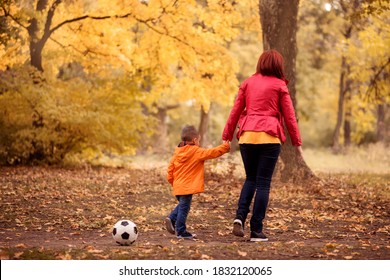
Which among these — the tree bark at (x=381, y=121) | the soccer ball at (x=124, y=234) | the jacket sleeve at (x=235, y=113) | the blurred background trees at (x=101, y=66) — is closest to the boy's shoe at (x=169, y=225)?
the soccer ball at (x=124, y=234)

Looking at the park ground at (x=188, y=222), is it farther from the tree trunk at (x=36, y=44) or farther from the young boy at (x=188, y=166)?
the tree trunk at (x=36, y=44)

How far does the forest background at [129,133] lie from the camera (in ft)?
26.7

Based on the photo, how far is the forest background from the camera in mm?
8141

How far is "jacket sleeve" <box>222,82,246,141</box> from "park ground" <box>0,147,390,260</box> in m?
1.32

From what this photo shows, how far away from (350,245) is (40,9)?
13602mm

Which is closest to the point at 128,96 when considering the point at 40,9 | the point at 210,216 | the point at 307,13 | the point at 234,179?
the point at 40,9

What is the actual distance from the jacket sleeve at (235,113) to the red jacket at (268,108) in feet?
0.28

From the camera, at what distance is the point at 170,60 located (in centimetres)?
1953

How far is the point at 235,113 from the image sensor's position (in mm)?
7004

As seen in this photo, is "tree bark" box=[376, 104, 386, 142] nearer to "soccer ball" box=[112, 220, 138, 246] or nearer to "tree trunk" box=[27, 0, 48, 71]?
"tree trunk" box=[27, 0, 48, 71]

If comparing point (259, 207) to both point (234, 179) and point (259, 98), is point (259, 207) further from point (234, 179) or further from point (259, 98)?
point (234, 179)

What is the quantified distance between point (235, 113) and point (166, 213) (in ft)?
11.2

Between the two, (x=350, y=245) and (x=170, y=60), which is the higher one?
(x=170, y=60)

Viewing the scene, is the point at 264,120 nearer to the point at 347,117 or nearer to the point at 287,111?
the point at 287,111
